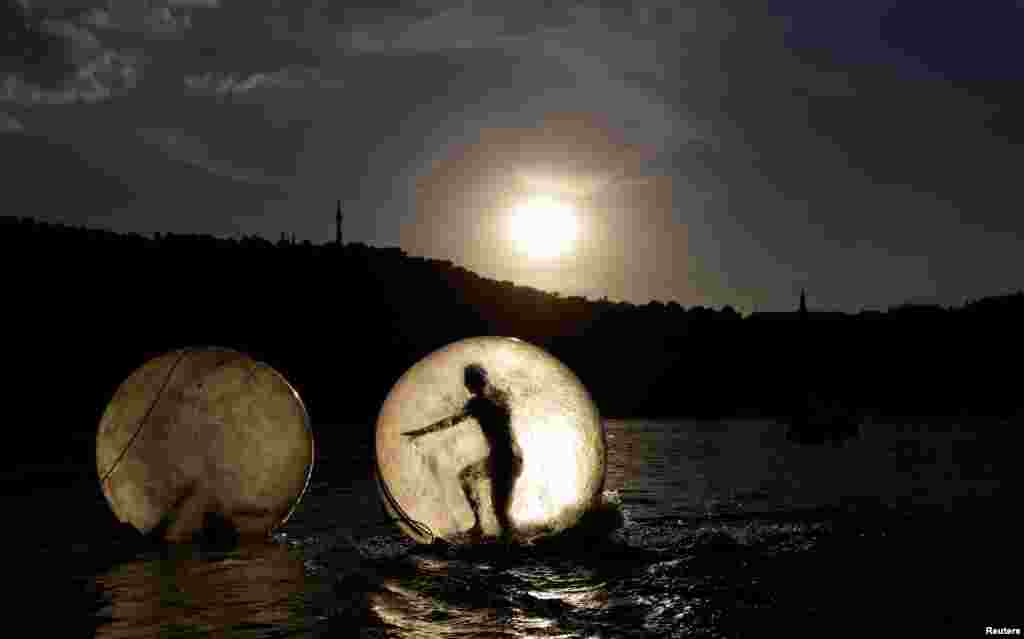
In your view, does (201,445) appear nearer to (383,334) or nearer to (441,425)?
(441,425)

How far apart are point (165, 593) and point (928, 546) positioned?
645 centimetres

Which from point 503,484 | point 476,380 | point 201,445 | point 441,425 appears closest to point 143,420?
point 201,445

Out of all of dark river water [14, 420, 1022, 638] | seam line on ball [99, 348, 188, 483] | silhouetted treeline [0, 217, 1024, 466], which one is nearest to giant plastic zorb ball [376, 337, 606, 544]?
dark river water [14, 420, 1022, 638]

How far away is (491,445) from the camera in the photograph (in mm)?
6887

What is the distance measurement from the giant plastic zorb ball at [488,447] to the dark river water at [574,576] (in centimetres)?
30

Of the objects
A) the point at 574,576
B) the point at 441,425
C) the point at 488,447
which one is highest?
the point at 441,425

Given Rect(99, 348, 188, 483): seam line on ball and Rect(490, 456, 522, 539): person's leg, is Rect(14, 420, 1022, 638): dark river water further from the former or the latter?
Rect(99, 348, 188, 483): seam line on ball

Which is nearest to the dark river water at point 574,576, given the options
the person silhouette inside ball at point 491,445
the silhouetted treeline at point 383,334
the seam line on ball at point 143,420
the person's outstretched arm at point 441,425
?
the person silhouette inside ball at point 491,445

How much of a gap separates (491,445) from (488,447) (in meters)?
0.03

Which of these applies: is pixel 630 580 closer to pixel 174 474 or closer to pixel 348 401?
pixel 174 474

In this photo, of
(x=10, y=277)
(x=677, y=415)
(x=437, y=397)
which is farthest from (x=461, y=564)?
(x=677, y=415)

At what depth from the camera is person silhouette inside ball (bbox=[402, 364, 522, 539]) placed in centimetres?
687

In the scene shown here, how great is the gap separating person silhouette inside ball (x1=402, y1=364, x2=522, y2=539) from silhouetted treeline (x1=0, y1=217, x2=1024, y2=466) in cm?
2812

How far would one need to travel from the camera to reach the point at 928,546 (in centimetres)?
793
